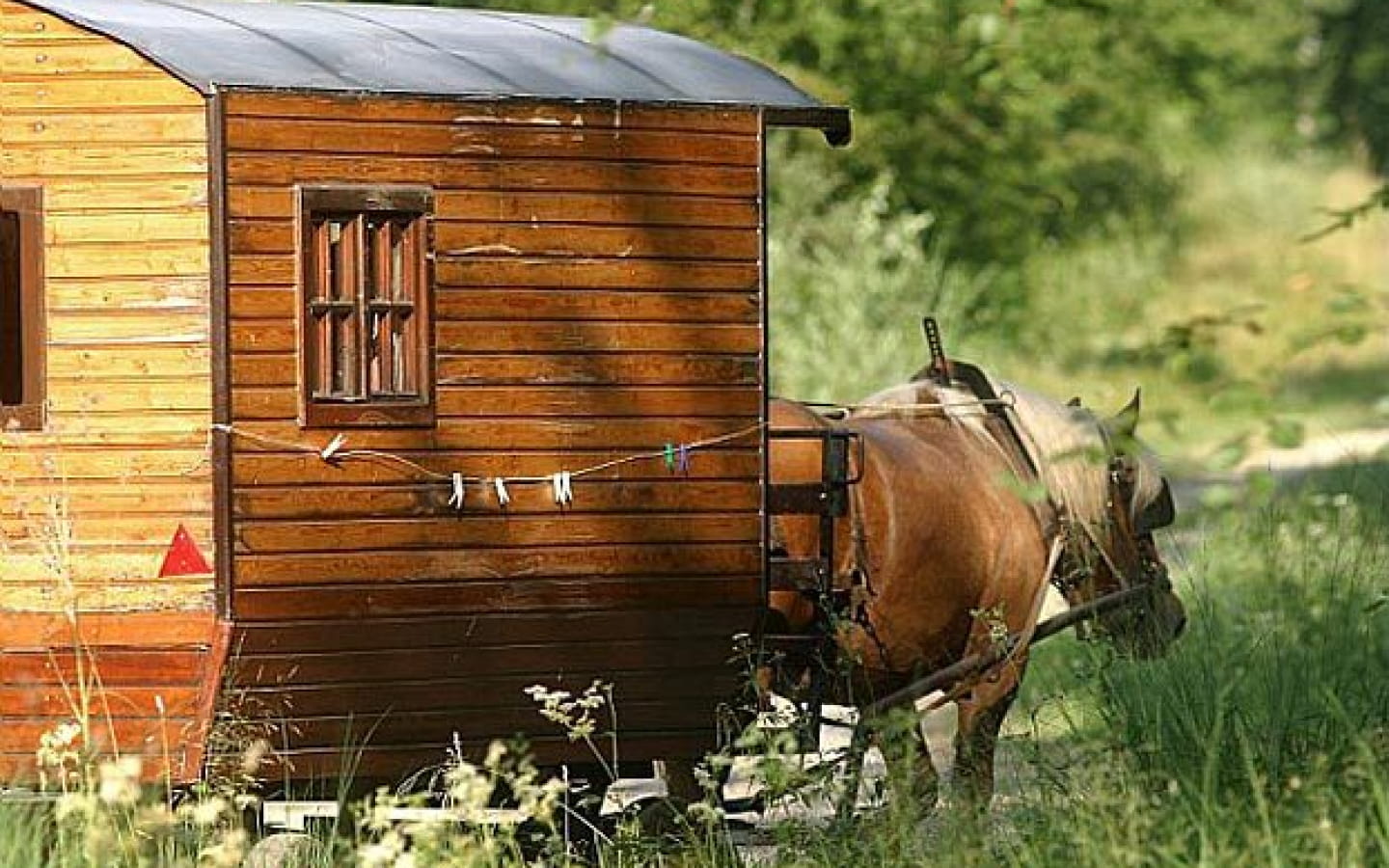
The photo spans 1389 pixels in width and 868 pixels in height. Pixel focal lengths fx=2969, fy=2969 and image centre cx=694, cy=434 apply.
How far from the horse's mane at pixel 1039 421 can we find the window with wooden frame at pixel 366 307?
97.4 inches

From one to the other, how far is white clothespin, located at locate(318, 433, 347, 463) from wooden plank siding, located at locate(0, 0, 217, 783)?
0.37m

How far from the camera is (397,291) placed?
8.98 m

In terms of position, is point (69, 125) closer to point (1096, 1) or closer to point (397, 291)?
point (397, 291)

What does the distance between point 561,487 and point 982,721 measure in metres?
2.26

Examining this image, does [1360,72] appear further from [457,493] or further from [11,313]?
[11,313]

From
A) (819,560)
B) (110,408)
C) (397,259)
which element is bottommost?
(819,560)

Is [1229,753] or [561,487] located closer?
[1229,753]

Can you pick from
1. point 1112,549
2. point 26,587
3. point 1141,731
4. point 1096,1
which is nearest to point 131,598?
point 26,587

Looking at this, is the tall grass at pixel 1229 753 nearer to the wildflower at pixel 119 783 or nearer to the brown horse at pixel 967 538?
the brown horse at pixel 967 538

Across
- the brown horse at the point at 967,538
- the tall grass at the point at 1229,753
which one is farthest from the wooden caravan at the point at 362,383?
the tall grass at the point at 1229,753

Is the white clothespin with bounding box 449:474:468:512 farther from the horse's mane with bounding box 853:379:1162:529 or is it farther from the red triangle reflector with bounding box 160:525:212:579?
the horse's mane with bounding box 853:379:1162:529

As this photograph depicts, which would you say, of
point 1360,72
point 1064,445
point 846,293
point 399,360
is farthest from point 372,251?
point 1360,72

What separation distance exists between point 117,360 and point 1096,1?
59.1 ft

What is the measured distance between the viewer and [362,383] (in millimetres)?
8906
